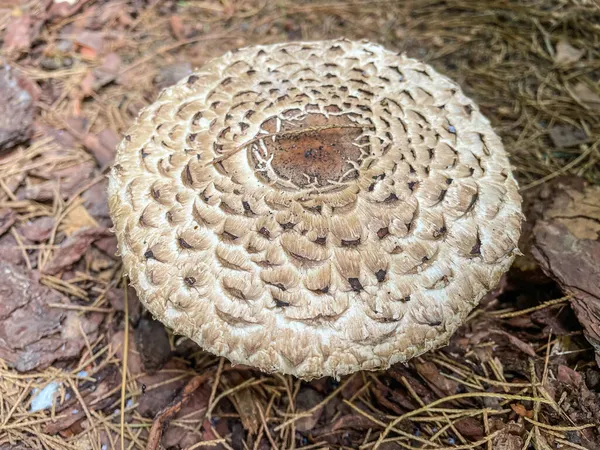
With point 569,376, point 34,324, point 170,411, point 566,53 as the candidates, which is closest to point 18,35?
point 34,324


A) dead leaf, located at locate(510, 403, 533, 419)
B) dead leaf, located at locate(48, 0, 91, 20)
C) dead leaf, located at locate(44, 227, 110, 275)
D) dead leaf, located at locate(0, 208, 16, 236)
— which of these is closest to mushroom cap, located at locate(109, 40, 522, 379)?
dead leaf, located at locate(510, 403, 533, 419)

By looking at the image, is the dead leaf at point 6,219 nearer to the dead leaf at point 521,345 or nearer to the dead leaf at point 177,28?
the dead leaf at point 177,28

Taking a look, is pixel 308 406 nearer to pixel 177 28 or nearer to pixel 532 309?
pixel 532 309

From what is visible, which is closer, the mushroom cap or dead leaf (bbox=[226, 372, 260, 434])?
the mushroom cap

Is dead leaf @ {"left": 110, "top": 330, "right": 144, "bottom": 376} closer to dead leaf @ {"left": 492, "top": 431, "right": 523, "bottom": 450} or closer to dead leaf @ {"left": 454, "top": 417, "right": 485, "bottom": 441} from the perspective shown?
dead leaf @ {"left": 454, "top": 417, "right": 485, "bottom": 441}

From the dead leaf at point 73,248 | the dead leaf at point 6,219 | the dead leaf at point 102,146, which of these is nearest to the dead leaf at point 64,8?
the dead leaf at point 102,146

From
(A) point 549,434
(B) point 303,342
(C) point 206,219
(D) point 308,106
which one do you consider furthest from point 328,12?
(A) point 549,434
